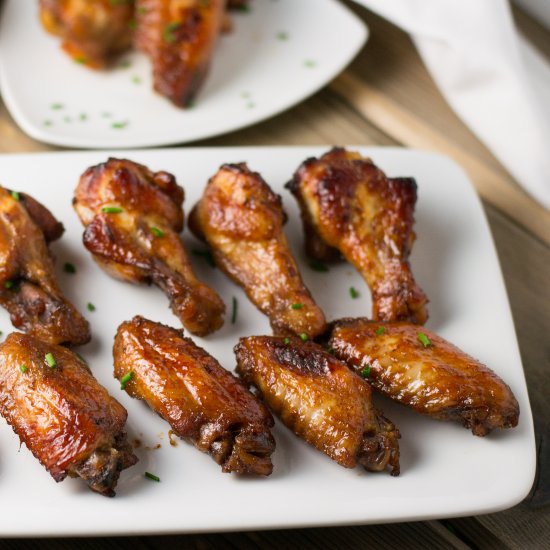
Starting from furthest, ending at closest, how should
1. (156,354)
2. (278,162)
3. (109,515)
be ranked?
(278,162), (156,354), (109,515)

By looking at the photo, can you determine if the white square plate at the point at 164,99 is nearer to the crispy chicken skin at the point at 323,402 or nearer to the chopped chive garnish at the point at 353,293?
the chopped chive garnish at the point at 353,293

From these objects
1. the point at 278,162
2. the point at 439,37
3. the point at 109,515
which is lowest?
the point at 109,515

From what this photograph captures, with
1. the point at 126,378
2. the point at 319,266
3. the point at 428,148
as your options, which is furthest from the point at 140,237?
the point at 428,148

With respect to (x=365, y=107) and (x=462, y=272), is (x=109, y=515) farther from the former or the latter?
(x=365, y=107)

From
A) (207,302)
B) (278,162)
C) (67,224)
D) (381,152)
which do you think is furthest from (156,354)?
(381,152)

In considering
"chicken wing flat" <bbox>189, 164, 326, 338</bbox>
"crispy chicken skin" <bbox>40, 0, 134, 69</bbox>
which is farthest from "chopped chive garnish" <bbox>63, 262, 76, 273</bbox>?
"crispy chicken skin" <bbox>40, 0, 134, 69</bbox>

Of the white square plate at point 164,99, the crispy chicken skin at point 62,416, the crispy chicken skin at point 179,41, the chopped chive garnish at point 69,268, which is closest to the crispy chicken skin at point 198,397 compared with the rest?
the crispy chicken skin at point 62,416

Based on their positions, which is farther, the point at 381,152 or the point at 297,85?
the point at 297,85

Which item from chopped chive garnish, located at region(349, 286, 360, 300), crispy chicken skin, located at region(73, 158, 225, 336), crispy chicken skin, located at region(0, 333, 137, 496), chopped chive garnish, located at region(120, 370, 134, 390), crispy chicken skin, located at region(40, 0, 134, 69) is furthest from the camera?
crispy chicken skin, located at region(40, 0, 134, 69)

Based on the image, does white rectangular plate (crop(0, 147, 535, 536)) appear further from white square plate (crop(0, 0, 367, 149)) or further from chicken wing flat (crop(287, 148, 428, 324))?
white square plate (crop(0, 0, 367, 149))
